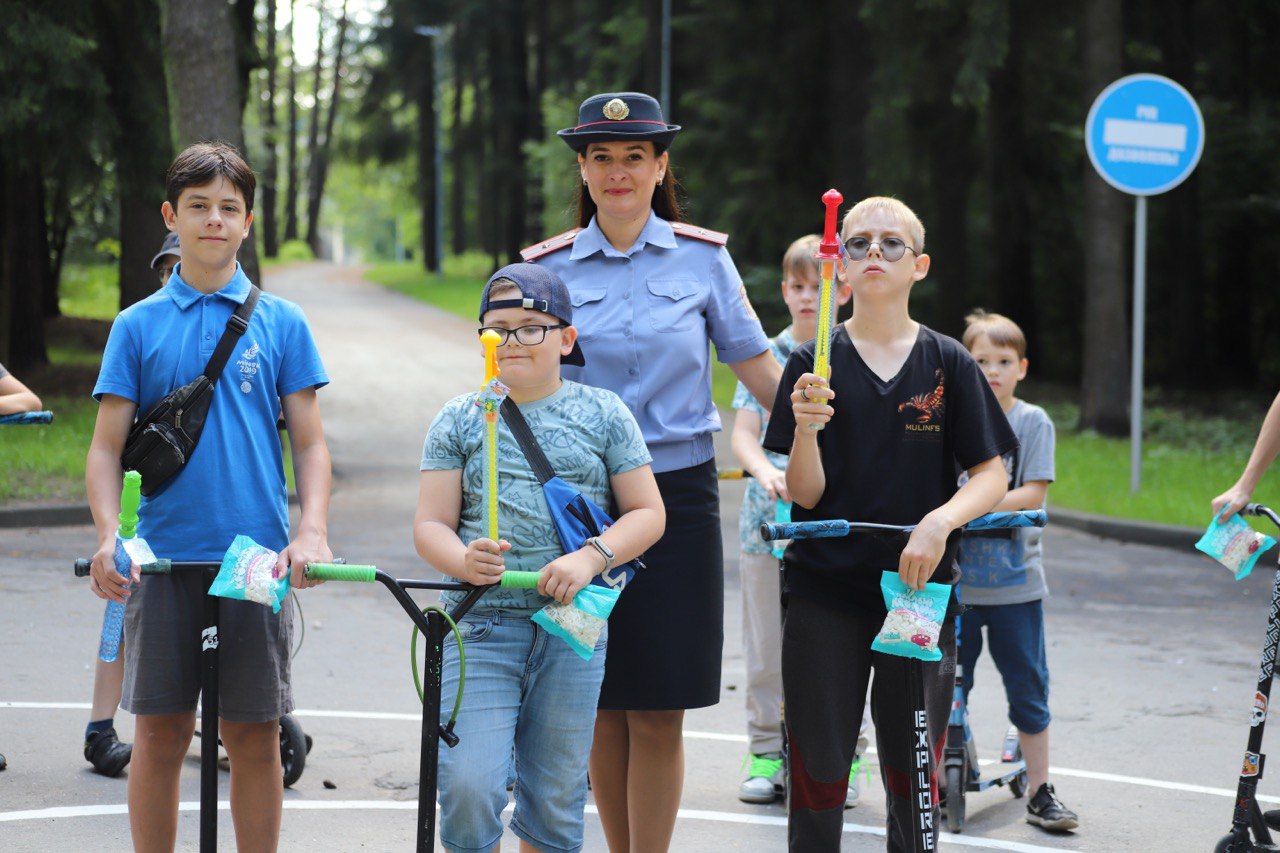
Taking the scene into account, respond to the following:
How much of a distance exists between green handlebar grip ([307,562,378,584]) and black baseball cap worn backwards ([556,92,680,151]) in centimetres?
149

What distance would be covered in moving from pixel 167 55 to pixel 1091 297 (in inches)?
423

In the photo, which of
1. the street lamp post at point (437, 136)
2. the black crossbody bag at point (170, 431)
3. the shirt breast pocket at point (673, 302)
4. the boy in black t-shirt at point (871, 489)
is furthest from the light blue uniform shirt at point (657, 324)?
the street lamp post at point (437, 136)

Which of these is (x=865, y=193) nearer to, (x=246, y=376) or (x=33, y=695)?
(x=33, y=695)

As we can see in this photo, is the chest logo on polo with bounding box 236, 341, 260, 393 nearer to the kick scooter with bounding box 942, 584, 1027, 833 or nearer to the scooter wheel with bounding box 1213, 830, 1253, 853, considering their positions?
the kick scooter with bounding box 942, 584, 1027, 833

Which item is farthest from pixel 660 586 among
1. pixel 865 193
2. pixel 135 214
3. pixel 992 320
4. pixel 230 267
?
pixel 865 193

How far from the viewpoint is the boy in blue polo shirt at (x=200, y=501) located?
3.90 metres

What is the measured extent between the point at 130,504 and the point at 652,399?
1.50 metres

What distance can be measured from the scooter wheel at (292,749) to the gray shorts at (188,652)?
1666mm

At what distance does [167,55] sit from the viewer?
13844mm

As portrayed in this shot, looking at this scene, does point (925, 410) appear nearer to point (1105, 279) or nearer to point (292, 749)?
point (292, 749)

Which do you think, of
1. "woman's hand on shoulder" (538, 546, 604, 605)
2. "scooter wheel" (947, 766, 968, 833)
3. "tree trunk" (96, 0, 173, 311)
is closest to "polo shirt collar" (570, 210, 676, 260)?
"woman's hand on shoulder" (538, 546, 604, 605)

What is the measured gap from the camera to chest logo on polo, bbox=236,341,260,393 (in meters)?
3.96

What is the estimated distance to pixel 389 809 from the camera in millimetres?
5484

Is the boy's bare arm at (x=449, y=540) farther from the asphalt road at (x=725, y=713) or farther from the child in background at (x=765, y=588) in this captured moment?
the child in background at (x=765, y=588)
